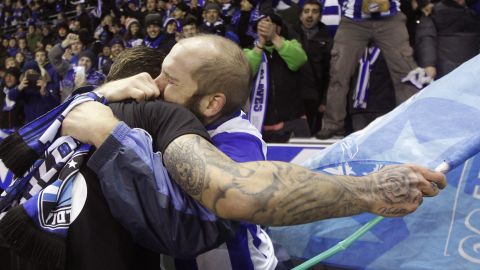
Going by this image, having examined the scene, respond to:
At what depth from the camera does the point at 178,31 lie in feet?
20.9

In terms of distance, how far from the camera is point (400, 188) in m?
1.18

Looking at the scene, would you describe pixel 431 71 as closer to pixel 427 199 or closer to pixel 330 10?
pixel 330 10

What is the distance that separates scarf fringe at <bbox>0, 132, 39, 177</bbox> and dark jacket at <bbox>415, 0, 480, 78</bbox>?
11.5 ft

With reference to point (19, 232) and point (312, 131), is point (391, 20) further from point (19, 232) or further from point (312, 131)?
point (19, 232)

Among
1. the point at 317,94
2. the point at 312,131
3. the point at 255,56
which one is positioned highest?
the point at 255,56

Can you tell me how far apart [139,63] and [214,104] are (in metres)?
0.35

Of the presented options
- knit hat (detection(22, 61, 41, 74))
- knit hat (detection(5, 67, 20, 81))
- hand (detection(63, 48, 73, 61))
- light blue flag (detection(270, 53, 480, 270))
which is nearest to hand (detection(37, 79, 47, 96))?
knit hat (detection(22, 61, 41, 74))

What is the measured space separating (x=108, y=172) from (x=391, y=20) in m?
3.51

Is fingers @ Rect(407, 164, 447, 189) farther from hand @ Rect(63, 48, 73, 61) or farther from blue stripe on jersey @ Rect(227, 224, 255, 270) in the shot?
hand @ Rect(63, 48, 73, 61)

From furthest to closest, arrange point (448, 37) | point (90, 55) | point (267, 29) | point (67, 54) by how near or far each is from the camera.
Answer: point (67, 54) < point (90, 55) < point (267, 29) < point (448, 37)

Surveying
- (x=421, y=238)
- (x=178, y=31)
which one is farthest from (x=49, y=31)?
(x=421, y=238)

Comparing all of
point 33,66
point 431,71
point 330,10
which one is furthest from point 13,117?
point 431,71

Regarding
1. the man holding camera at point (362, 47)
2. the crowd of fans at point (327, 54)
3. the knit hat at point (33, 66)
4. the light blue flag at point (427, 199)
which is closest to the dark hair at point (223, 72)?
the light blue flag at point (427, 199)

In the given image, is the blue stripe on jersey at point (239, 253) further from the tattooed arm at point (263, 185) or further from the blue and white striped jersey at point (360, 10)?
the blue and white striped jersey at point (360, 10)
